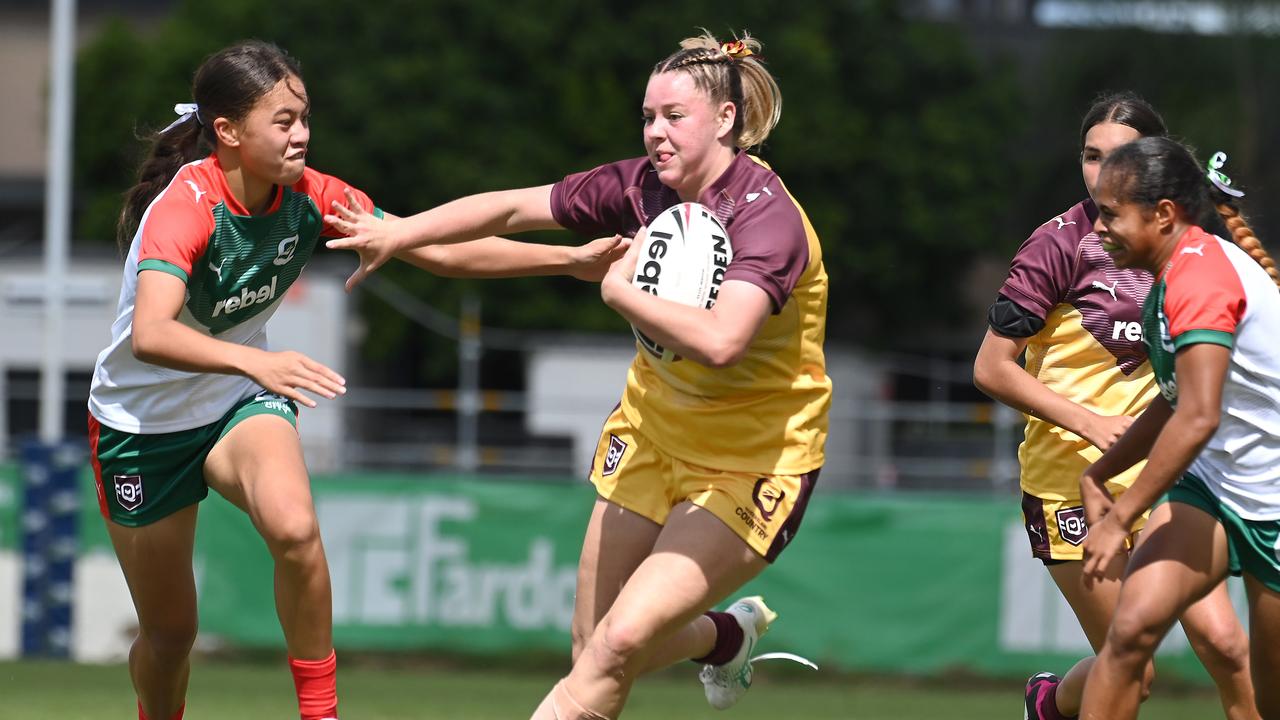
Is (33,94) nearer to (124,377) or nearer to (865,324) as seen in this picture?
A: (865,324)

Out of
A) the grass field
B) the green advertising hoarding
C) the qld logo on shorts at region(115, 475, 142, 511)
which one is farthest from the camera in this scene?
the green advertising hoarding

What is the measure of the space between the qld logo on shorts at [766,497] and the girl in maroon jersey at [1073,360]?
1.03 m

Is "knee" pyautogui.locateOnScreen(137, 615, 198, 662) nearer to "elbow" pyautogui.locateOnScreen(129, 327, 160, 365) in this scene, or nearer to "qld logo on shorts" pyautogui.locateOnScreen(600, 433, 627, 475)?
"elbow" pyautogui.locateOnScreen(129, 327, 160, 365)

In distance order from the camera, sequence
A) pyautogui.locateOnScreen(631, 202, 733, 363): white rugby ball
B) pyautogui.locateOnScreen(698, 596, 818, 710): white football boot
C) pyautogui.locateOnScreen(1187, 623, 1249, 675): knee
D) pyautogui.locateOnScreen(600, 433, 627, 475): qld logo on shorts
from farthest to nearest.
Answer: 1. pyautogui.locateOnScreen(698, 596, 818, 710): white football boot
2. pyautogui.locateOnScreen(600, 433, 627, 475): qld logo on shorts
3. pyautogui.locateOnScreen(1187, 623, 1249, 675): knee
4. pyautogui.locateOnScreen(631, 202, 733, 363): white rugby ball

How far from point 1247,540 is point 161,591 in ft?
11.4

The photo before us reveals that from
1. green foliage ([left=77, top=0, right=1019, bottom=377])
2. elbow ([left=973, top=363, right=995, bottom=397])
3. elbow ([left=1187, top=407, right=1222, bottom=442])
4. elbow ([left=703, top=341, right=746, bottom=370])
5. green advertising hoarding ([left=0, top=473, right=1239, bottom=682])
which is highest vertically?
green foliage ([left=77, top=0, right=1019, bottom=377])

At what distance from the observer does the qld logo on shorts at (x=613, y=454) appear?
5.28 metres

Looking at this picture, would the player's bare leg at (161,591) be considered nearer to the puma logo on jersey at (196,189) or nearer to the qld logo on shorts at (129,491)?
the qld logo on shorts at (129,491)

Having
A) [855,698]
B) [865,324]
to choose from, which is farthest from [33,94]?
[855,698]

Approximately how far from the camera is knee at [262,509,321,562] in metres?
4.95

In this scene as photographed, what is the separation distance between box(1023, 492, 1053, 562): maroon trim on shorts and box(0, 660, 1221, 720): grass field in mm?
3849

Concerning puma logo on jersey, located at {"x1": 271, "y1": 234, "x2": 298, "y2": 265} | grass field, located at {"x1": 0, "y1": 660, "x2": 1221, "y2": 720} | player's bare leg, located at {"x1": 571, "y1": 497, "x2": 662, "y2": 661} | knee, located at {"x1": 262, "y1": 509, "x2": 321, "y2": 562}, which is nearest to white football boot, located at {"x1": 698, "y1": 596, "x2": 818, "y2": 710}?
player's bare leg, located at {"x1": 571, "y1": 497, "x2": 662, "y2": 661}

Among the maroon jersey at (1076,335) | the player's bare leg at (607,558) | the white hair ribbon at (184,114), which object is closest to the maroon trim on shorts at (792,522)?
the player's bare leg at (607,558)

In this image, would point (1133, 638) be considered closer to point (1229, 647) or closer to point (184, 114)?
point (1229, 647)
